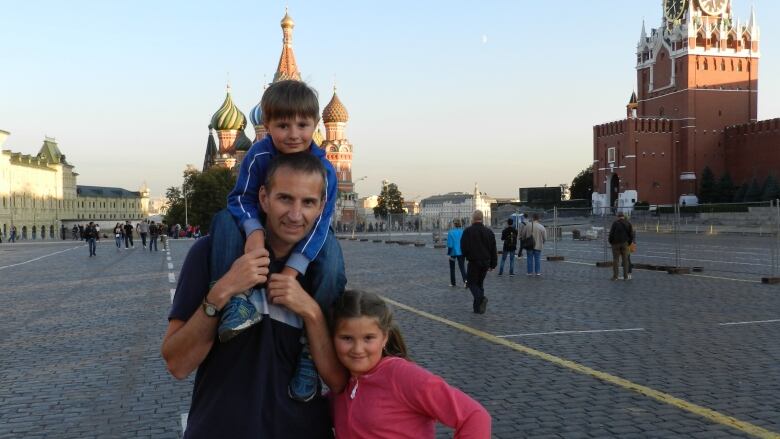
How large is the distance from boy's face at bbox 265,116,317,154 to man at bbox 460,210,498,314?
352 inches

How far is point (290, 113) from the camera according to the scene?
2.32m

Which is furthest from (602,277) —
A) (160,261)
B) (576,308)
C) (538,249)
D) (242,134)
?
(242,134)

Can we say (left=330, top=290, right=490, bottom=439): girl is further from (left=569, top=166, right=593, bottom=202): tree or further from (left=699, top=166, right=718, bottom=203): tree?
(left=569, top=166, right=593, bottom=202): tree

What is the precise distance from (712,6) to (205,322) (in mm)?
82598

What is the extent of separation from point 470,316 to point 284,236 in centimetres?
883

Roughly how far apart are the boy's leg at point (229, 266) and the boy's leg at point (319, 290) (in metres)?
0.21

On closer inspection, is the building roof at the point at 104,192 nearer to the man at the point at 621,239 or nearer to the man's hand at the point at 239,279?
the man at the point at 621,239

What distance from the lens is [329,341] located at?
87.7 inches

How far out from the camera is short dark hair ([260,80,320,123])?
2.32 meters

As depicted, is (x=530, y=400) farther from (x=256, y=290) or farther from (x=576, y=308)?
(x=576, y=308)

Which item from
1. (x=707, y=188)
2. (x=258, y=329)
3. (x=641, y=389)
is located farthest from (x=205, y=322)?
(x=707, y=188)

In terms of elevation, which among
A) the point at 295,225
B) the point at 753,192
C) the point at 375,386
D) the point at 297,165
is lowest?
the point at 375,386

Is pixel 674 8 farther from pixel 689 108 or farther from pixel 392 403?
pixel 392 403

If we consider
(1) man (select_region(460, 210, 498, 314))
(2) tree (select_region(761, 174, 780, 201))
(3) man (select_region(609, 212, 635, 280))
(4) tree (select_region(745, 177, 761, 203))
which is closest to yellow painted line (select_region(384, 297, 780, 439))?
(1) man (select_region(460, 210, 498, 314))
